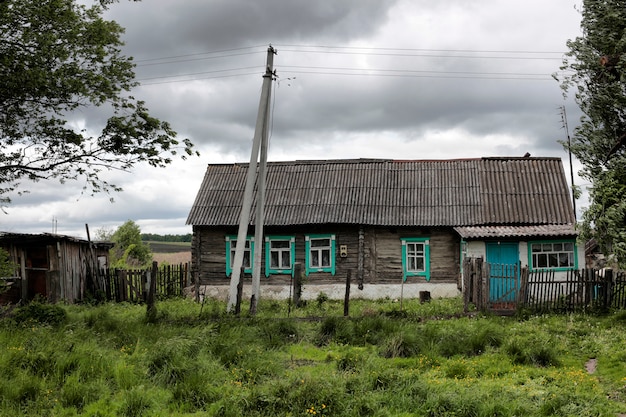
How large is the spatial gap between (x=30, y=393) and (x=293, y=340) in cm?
541

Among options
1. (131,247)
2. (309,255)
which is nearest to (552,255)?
(309,255)

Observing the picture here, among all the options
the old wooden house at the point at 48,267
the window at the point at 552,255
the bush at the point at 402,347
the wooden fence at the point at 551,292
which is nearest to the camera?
the bush at the point at 402,347

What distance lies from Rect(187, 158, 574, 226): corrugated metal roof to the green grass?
8.52 meters

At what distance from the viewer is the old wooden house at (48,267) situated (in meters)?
19.9

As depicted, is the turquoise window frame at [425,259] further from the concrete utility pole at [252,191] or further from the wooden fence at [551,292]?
the concrete utility pole at [252,191]

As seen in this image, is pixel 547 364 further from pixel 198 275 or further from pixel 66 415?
pixel 198 275

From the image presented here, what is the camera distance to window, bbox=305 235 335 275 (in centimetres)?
2352

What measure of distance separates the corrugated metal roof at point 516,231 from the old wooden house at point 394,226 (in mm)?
69

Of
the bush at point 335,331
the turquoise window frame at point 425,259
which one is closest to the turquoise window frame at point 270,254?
the turquoise window frame at point 425,259

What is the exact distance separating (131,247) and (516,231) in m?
24.0

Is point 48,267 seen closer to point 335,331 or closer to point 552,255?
point 335,331

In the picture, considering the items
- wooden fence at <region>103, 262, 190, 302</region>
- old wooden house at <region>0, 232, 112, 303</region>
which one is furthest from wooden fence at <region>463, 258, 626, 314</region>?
old wooden house at <region>0, 232, 112, 303</region>

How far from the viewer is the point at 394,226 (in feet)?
76.0

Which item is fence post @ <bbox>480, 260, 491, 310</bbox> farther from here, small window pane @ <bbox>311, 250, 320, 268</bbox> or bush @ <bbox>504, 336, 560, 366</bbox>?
small window pane @ <bbox>311, 250, 320, 268</bbox>
